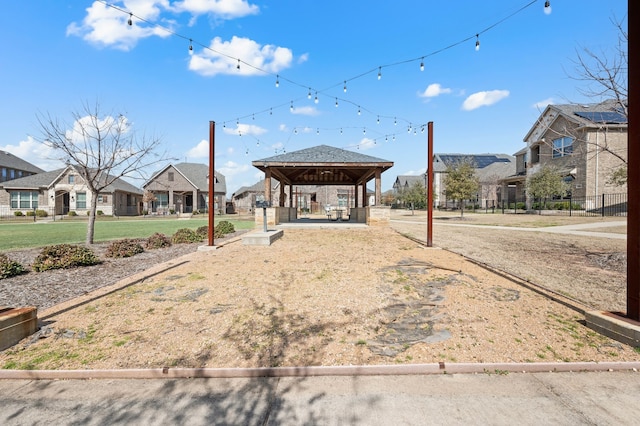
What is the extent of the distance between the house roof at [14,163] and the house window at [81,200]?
55.1ft

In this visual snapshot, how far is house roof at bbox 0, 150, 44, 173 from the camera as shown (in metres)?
46.2

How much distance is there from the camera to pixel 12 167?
47.1m

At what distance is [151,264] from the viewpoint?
333 inches

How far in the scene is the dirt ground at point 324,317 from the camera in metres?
3.69

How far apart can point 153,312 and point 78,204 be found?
150 feet

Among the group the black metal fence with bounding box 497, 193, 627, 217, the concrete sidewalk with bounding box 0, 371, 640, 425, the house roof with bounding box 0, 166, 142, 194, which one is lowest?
the concrete sidewalk with bounding box 0, 371, 640, 425

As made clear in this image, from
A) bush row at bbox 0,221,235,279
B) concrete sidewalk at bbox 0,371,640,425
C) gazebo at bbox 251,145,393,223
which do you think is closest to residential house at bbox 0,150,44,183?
gazebo at bbox 251,145,393,223

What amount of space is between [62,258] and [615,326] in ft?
37.4

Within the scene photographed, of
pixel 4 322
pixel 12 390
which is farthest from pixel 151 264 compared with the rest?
pixel 12 390

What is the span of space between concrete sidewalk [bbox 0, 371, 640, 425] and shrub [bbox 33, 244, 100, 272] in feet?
18.3

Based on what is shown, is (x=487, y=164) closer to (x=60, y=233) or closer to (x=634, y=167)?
(x=634, y=167)

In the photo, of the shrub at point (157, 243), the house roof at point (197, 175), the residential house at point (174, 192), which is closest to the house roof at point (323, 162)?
the shrub at point (157, 243)

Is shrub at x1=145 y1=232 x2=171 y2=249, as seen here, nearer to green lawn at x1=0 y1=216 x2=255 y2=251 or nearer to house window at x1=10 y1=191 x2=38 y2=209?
green lawn at x1=0 y1=216 x2=255 y2=251

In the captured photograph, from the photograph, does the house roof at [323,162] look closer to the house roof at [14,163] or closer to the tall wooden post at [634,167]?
the tall wooden post at [634,167]
